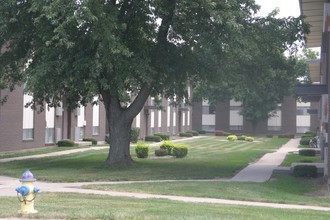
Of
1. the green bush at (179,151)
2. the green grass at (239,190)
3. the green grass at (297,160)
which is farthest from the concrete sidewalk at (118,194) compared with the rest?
the green bush at (179,151)

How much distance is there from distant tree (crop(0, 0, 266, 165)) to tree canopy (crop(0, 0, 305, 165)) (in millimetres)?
40

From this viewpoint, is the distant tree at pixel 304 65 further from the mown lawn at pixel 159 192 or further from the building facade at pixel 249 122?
the mown lawn at pixel 159 192

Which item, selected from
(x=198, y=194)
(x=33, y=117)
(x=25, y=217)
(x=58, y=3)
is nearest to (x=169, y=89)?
(x=58, y=3)

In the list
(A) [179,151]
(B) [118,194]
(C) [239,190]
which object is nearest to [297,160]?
(A) [179,151]

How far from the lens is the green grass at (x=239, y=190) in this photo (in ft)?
47.6

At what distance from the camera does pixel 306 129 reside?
269 ft

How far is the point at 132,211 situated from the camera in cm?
1019

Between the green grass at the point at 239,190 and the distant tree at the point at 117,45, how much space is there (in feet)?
17.0

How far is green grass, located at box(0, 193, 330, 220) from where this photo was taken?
947 centimetres

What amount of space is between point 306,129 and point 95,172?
216 ft

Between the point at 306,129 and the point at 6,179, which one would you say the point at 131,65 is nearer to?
the point at 6,179

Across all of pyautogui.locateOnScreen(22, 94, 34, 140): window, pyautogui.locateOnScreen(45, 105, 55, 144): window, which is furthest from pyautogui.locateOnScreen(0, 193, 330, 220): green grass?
pyautogui.locateOnScreen(45, 105, 55, 144): window

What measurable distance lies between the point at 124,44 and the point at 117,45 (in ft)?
5.36

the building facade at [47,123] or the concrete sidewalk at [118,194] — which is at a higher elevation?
the building facade at [47,123]
